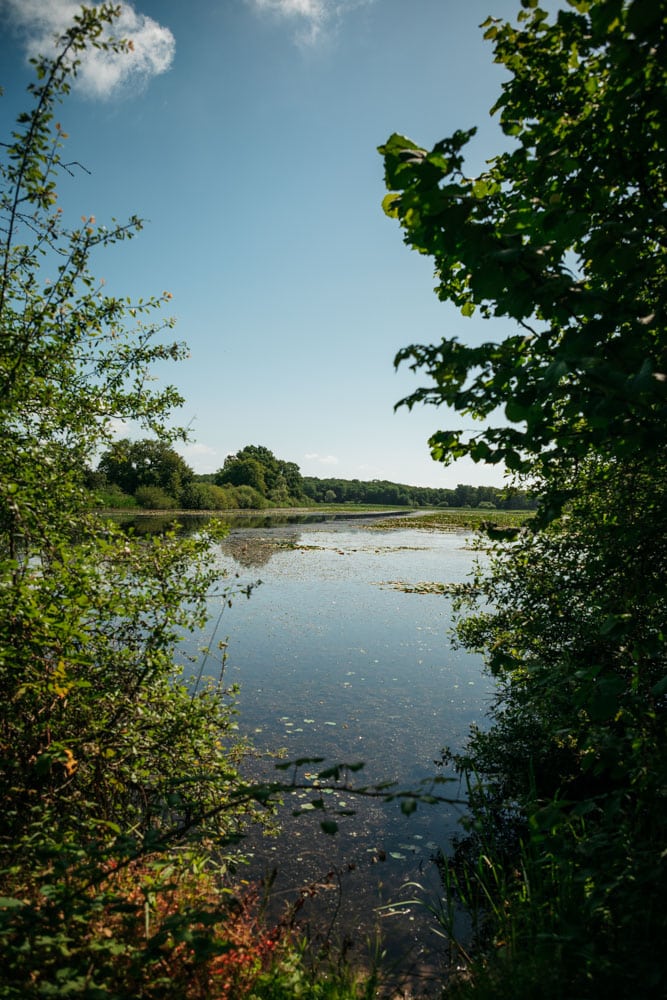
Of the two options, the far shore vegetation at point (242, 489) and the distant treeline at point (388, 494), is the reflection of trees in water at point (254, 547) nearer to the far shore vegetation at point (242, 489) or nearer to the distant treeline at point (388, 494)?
the far shore vegetation at point (242, 489)

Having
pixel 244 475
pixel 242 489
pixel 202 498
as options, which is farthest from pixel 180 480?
pixel 244 475

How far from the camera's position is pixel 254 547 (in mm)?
34250

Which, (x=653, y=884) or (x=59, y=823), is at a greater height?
(x=653, y=884)

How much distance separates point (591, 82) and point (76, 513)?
227 inches

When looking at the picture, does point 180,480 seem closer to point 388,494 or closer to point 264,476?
point 264,476

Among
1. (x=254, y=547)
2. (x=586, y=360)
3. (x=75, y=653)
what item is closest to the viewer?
(x=586, y=360)

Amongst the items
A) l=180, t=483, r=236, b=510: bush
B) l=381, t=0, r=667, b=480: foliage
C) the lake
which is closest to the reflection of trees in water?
the lake

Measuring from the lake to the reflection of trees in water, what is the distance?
4.15 m

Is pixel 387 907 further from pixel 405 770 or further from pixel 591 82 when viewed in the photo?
pixel 591 82

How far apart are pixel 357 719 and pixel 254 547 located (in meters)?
25.2

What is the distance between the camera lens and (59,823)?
370cm

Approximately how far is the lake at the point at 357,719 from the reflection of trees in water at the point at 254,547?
163 inches

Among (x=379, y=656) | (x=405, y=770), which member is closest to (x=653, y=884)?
(x=405, y=770)

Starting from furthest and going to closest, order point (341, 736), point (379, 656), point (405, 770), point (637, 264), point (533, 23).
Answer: point (379, 656) → point (341, 736) → point (405, 770) → point (533, 23) → point (637, 264)
